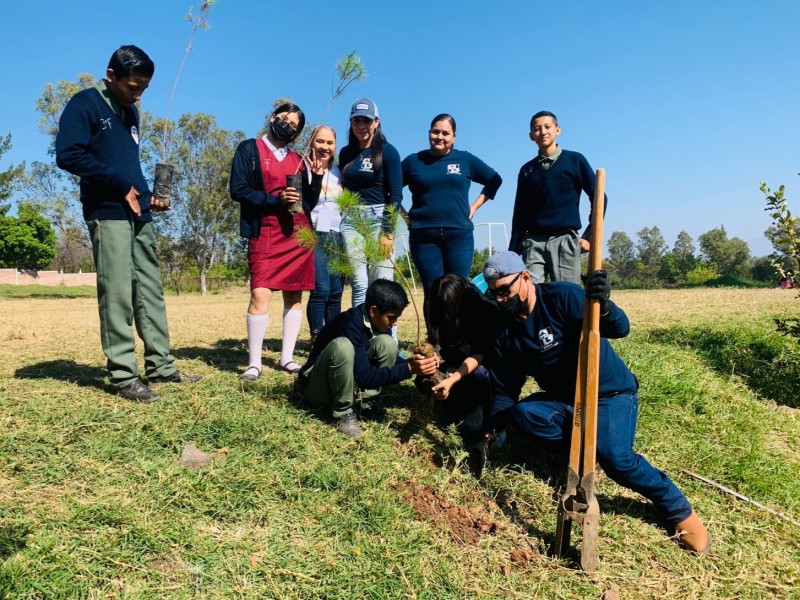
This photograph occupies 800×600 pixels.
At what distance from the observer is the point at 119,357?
11.7ft

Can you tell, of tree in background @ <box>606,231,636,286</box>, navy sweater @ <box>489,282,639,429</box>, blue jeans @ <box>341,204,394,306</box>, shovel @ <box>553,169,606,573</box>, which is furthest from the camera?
tree in background @ <box>606,231,636,286</box>

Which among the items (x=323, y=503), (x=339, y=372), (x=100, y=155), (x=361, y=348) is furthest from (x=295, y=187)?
(x=323, y=503)

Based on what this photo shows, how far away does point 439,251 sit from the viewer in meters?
4.49

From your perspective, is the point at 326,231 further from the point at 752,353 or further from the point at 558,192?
the point at 752,353

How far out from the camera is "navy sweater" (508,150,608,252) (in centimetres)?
433

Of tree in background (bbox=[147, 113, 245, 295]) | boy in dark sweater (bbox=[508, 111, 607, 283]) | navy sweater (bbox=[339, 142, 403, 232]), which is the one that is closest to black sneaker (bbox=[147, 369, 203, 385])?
navy sweater (bbox=[339, 142, 403, 232])

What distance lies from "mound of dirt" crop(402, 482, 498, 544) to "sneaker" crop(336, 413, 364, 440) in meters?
0.51

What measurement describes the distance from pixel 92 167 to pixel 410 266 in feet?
7.34

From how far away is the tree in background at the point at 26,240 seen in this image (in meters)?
38.4

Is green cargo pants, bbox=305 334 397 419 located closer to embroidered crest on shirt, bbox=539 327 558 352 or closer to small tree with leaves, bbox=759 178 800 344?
embroidered crest on shirt, bbox=539 327 558 352

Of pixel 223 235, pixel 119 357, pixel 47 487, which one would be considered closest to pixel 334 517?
pixel 47 487

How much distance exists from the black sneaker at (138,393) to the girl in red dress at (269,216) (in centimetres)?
72

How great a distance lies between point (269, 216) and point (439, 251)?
4.39 ft

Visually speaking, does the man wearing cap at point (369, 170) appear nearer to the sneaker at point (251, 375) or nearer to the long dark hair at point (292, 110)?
the long dark hair at point (292, 110)
